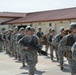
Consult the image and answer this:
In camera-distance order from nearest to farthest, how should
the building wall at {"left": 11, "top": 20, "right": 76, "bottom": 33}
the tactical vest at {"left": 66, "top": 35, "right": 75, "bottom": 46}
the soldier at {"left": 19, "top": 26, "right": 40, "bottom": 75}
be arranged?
the tactical vest at {"left": 66, "top": 35, "right": 75, "bottom": 46} → the soldier at {"left": 19, "top": 26, "right": 40, "bottom": 75} → the building wall at {"left": 11, "top": 20, "right": 76, "bottom": 33}

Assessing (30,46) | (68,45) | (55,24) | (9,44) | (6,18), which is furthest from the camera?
(6,18)

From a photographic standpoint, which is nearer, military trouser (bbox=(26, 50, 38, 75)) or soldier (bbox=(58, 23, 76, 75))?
soldier (bbox=(58, 23, 76, 75))

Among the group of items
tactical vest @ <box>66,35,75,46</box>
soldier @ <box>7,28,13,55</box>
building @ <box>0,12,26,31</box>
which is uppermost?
building @ <box>0,12,26,31</box>

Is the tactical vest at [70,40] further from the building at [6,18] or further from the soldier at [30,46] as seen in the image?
the building at [6,18]

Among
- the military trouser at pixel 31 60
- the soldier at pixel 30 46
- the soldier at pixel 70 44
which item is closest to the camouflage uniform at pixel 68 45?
the soldier at pixel 70 44

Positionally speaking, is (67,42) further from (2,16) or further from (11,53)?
(2,16)

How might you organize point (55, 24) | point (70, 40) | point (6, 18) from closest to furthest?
point (70, 40) < point (55, 24) < point (6, 18)

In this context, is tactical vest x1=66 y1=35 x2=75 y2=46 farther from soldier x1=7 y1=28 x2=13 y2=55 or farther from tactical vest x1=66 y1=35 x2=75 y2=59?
soldier x1=7 y1=28 x2=13 y2=55

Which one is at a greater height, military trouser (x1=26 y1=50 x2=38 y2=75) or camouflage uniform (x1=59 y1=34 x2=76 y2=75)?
camouflage uniform (x1=59 y1=34 x2=76 y2=75)

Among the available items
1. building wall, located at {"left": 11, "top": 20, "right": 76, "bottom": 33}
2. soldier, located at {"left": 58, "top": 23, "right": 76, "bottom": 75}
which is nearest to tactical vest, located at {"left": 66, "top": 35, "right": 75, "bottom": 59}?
soldier, located at {"left": 58, "top": 23, "right": 76, "bottom": 75}

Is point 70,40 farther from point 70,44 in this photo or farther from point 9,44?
point 9,44

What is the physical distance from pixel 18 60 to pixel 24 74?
434 centimetres

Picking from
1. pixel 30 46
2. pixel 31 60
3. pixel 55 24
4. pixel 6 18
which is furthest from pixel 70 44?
pixel 6 18

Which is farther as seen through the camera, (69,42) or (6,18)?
(6,18)
